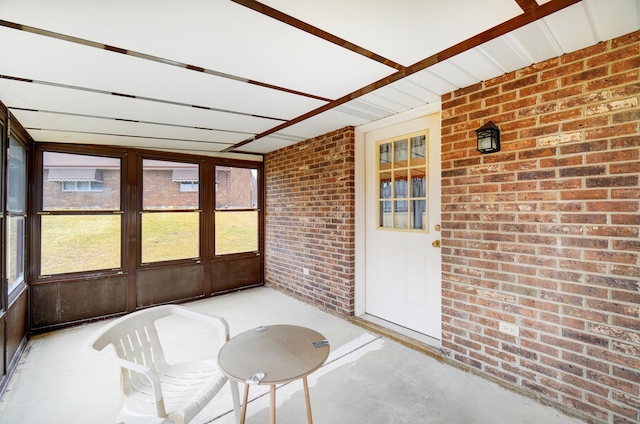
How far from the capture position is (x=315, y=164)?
4230 mm

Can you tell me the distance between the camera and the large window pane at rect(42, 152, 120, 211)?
371 cm

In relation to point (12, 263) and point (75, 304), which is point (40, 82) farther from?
point (75, 304)

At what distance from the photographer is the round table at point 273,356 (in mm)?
1483

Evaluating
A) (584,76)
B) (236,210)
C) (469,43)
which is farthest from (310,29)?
(236,210)

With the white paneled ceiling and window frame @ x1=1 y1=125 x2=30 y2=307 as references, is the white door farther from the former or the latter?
window frame @ x1=1 y1=125 x2=30 y2=307

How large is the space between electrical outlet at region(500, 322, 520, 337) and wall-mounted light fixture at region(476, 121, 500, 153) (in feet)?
4.57

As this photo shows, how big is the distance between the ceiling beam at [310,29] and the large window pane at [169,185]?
3655mm

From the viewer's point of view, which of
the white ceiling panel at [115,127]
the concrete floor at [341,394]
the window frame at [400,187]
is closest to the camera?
the concrete floor at [341,394]

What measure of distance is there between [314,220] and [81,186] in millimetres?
3175

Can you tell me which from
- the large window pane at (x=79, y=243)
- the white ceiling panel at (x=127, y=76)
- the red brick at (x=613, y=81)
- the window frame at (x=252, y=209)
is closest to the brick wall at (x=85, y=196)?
the large window pane at (x=79, y=243)

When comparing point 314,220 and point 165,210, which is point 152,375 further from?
point 165,210

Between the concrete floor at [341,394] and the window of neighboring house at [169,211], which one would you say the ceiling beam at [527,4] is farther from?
the window of neighboring house at [169,211]

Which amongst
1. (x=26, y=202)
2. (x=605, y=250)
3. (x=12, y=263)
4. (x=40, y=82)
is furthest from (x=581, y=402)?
(x=26, y=202)

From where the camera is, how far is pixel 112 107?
8.96ft
